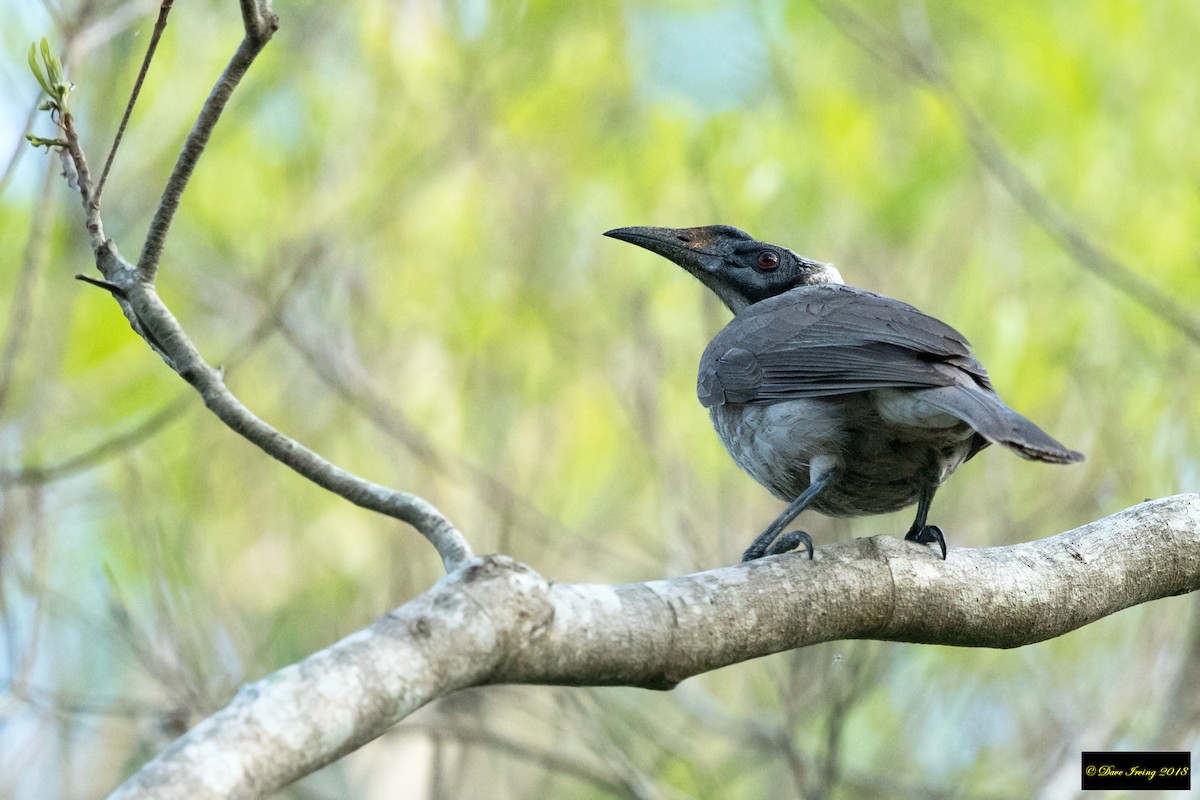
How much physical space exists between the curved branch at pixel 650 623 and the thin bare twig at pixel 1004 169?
2333mm

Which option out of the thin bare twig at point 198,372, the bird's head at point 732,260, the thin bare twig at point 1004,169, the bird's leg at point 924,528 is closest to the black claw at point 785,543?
the bird's leg at point 924,528

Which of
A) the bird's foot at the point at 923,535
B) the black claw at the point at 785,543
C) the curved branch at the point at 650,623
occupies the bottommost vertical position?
the curved branch at the point at 650,623

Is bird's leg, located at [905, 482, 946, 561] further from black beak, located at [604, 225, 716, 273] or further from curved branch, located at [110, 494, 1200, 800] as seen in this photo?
black beak, located at [604, 225, 716, 273]

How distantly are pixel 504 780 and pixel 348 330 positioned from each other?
4.23 metres

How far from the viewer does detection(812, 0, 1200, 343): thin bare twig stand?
19.2 feet

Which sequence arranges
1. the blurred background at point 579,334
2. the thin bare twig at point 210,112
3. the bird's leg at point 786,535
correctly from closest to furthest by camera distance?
the thin bare twig at point 210,112, the bird's leg at point 786,535, the blurred background at point 579,334

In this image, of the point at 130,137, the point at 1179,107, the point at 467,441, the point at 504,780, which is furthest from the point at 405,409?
the point at 1179,107

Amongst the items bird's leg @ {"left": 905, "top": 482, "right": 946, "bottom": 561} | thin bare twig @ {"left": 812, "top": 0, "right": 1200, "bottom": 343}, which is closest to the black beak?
thin bare twig @ {"left": 812, "top": 0, "right": 1200, "bottom": 343}

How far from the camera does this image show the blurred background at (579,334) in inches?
257

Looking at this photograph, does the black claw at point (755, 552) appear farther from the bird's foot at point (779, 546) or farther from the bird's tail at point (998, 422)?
the bird's tail at point (998, 422)

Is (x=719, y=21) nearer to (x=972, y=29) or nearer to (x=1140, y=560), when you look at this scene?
(x=972, y=29)

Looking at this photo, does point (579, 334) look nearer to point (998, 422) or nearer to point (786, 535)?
point (786, 535)

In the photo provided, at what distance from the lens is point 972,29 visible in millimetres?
8492

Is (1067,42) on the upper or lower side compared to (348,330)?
upper
